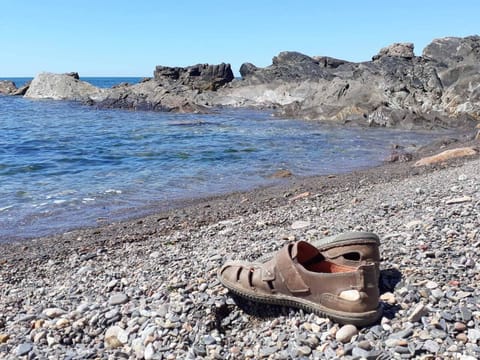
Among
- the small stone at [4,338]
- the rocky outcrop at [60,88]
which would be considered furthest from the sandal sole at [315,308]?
the rocky outcrop at [60,88]

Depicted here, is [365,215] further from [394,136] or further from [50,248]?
[394,136]

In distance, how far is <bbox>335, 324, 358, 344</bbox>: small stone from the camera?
3.59 m

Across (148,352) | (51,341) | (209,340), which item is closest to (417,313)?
(209,340)

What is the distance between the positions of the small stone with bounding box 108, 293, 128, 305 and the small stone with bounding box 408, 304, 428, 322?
2672 millimetres

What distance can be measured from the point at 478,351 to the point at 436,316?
1.54ft

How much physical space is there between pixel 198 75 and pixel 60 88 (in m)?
17.1

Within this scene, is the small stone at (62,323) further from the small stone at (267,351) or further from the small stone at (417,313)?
the small stone at (417,313)

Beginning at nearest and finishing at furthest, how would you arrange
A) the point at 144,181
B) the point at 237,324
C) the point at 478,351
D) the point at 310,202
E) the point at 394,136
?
the point at 478,351, the point at 237,324, the point at 310,202, the point at 144,181, the point at 394,136

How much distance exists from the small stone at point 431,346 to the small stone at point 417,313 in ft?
0.96

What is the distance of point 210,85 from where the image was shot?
5647 cm

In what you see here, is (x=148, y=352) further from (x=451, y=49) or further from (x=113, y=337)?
(x=451, y=49)

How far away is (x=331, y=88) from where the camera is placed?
128 feet

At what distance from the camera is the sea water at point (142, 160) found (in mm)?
11523

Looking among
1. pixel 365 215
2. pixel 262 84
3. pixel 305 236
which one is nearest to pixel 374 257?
pixel 305 236
